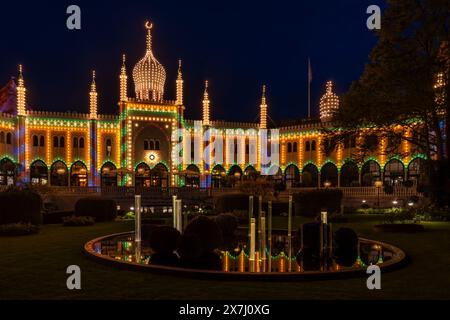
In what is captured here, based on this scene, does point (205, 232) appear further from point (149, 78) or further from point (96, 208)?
point (149, 78)

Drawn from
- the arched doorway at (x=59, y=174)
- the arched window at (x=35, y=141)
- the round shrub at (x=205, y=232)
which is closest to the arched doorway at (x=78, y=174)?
the arched doorway at (x=59, y=174)

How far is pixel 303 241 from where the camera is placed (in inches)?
547

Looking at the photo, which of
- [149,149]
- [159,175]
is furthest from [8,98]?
[159,175]

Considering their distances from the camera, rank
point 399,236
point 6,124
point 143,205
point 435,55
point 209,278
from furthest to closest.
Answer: point 6,124
point 143,205
point 435,55
point 399,236
point 209,278

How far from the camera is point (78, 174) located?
52.3 m

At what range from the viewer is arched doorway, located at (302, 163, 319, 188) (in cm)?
5322

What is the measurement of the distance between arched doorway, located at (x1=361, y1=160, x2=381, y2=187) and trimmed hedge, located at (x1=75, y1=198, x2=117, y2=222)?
31.6m

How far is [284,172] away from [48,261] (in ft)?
159

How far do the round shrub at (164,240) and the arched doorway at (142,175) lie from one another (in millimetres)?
40124

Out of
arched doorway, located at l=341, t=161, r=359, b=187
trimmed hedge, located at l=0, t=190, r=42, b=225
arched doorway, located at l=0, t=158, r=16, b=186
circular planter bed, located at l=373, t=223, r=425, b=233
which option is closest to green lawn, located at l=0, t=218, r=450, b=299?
circular planter bed, located at l=373, t=223, r=425, b=233

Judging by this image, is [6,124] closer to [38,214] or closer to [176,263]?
[38,214]

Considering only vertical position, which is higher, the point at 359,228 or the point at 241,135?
the point at 241,135

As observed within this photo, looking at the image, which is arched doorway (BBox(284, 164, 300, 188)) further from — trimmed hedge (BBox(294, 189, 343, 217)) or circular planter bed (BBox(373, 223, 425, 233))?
circular planter bed (BBox(373, 223, 425, 233))
